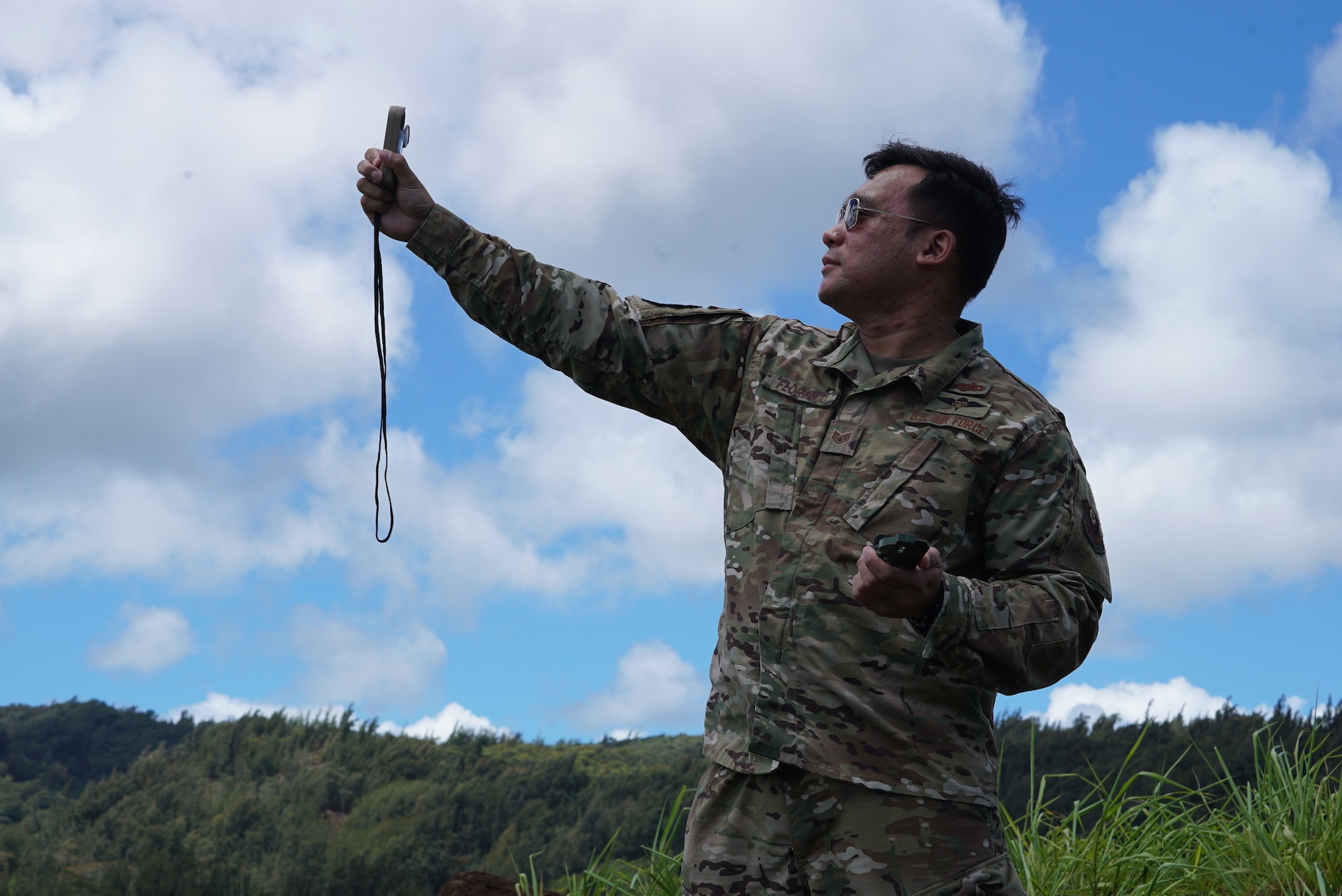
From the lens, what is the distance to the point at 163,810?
104 ft

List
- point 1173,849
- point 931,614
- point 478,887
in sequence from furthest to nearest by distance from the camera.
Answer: point 478,887
point 1173,849
point 931,614

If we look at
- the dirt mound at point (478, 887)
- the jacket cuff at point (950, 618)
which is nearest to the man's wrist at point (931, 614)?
the jacket cuff at point (950, 618)

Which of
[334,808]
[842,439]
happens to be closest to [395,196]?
[842,439]

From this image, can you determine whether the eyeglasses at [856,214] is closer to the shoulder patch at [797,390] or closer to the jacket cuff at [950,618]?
the shoulder patch at [797,390]

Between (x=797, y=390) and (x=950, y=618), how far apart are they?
0.71 meters

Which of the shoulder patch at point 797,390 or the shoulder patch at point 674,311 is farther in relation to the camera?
the shoulder patch at point 674,311

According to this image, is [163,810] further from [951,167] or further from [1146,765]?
[951,167]

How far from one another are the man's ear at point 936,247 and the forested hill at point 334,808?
18.8 metres

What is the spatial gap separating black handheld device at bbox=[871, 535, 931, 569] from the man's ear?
986 millimetres

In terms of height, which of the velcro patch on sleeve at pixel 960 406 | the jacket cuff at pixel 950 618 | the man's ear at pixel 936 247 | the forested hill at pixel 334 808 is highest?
the forested hill at pixel 334 808

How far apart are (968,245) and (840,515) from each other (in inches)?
33.6

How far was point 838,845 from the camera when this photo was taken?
2.51 meters

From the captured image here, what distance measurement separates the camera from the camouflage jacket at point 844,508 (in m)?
2.55

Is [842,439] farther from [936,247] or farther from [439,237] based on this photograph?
[439,237]
